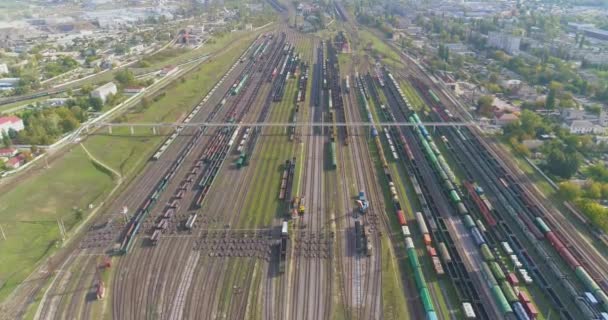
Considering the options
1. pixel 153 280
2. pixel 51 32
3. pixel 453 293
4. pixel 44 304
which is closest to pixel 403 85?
pixel 453 293

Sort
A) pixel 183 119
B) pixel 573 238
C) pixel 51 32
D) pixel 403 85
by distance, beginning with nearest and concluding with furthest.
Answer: pixel 573 238
pixel 183 119
pixel 403 85
pixel 51 32

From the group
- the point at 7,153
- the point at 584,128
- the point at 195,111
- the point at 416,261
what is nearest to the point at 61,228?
the point at 7,153

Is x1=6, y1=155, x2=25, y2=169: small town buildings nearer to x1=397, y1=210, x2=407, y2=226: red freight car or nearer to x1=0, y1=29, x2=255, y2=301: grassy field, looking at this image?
x1=0, y1=29, x2=255, y2=301: grassy field

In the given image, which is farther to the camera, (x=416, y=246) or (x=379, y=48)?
(x=379, y=48)

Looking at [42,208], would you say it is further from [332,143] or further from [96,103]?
[332,143]

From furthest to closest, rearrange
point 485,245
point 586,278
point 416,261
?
point 485,245
point 416,261
point 586,278

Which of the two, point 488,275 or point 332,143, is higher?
point 332,143

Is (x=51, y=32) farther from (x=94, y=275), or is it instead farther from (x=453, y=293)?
(x=453, y=293)
